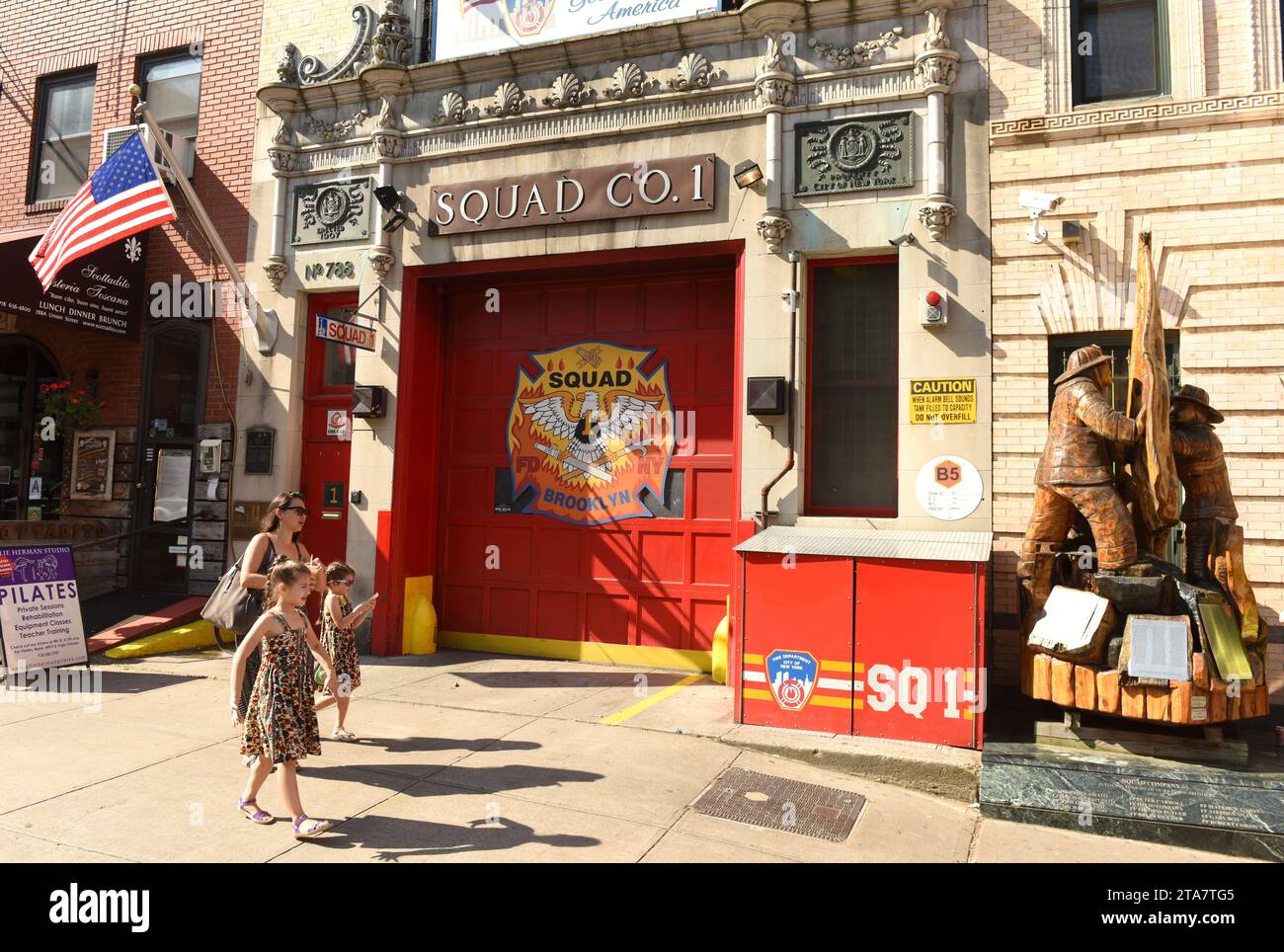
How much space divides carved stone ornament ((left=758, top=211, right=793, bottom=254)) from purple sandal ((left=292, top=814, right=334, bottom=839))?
21.8ft

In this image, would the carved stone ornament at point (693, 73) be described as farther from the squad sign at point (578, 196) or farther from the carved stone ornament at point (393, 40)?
the carved stone ornament at point (393, 40)

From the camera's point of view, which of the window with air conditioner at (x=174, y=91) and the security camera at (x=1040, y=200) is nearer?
the security camera at (x=1040, y=200)

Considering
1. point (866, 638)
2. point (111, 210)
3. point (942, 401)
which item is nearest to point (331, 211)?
point (111, 210)

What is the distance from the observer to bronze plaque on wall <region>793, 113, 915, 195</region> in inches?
321

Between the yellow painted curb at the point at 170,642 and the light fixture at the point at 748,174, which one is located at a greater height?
the light fixture at the point at 748,174

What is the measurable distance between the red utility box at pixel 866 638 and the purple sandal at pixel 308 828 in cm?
346

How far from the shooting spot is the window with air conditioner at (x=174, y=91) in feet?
39.0

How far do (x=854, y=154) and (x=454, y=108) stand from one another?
4967 mm

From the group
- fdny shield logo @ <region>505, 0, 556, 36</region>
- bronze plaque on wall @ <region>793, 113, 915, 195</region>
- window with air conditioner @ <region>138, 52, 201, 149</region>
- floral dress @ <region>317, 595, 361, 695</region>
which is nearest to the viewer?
floral dress @ <region>317, 595, 361, 695</region>

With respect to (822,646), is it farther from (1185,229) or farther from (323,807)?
(1185,229)

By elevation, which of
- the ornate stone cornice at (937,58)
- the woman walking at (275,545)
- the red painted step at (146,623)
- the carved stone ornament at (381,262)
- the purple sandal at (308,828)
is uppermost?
the ornate stone cornice at (937,58)

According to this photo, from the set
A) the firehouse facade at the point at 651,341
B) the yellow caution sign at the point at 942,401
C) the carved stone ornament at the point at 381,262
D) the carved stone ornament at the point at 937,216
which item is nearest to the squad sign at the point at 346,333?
the firehouse facade at the point at 651,341

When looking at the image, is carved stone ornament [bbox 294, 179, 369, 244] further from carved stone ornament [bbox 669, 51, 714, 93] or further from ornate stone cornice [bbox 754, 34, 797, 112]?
ornate stone cornice [bbox 754, 34, 797, 112]

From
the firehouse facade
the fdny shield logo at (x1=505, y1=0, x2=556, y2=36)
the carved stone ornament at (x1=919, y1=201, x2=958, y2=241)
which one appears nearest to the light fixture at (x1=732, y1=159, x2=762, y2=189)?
the firehouse facade
